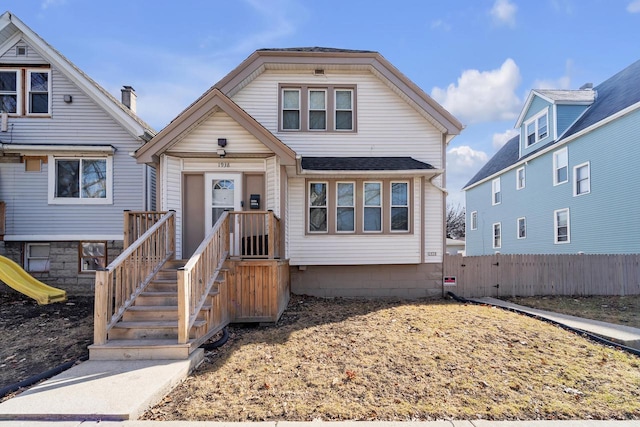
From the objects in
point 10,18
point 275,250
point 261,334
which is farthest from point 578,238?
point 10,18

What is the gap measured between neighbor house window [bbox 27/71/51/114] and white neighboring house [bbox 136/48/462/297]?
5072 millimetres

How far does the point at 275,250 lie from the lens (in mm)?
7859

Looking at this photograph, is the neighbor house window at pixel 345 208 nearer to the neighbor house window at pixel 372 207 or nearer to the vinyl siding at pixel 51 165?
the neighbor house window at pixel 372 207

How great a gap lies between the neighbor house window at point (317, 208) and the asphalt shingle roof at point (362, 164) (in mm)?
619

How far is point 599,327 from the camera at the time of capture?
695cm

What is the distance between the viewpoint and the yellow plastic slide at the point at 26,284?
8.71 meters

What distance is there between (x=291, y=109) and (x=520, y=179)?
1456 cm

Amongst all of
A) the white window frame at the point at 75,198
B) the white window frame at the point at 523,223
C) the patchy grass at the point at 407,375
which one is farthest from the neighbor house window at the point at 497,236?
the white window frame at the point at 75,198

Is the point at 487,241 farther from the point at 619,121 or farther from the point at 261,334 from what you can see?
the point at 261,334

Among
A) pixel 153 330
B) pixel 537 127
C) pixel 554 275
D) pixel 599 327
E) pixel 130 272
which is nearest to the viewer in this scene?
pixel 153 330

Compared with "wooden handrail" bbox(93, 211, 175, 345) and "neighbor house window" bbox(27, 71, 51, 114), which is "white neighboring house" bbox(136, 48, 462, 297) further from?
"neighbor house window" bbox(27, 71, 51, 114)

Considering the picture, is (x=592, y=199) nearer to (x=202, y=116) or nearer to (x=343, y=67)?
(x=343, y=67)

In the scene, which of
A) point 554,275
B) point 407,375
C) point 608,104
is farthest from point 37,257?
point 608,104

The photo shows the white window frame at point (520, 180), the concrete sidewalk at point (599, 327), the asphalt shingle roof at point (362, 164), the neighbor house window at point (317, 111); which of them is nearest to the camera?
the concrete sidewalk at point (599, 327)
